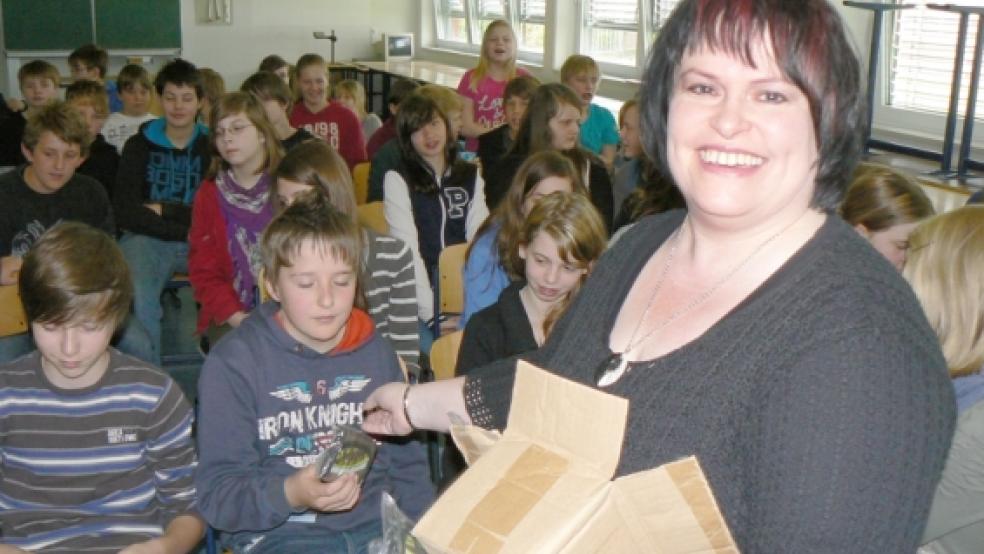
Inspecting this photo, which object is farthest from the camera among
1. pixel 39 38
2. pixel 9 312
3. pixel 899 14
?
pixel 39 38

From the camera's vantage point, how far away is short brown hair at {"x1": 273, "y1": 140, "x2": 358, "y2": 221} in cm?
309

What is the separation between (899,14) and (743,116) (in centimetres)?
478

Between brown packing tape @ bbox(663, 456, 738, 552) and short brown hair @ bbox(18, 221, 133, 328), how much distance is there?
1.58 meters

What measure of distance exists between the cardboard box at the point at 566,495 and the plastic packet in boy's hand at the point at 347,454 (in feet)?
2.01

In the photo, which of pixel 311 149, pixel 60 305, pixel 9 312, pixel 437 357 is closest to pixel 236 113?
pixel 311 149

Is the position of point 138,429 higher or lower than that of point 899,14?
lower

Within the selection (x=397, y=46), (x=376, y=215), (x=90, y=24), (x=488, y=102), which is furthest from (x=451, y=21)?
(x=376, y=215)

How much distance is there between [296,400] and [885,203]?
1.78 m

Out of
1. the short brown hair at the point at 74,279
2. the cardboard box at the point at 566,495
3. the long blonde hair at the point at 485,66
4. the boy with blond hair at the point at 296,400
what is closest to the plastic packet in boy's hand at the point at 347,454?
the boy with blond hair at the point at 296,400

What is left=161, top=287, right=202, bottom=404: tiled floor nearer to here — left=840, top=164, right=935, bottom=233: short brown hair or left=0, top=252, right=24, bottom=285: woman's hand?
left=0, top=252, right=24, bottom=285: woman's hand

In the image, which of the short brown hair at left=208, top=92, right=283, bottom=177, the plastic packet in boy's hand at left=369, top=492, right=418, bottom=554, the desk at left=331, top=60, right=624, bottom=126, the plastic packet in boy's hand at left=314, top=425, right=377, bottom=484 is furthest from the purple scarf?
the desk at left=331, top=60, right=624, bottom=126

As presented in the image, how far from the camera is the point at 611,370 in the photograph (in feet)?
3.79

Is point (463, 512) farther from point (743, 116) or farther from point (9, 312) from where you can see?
point (9, 312)

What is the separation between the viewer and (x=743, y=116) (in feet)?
3.47
